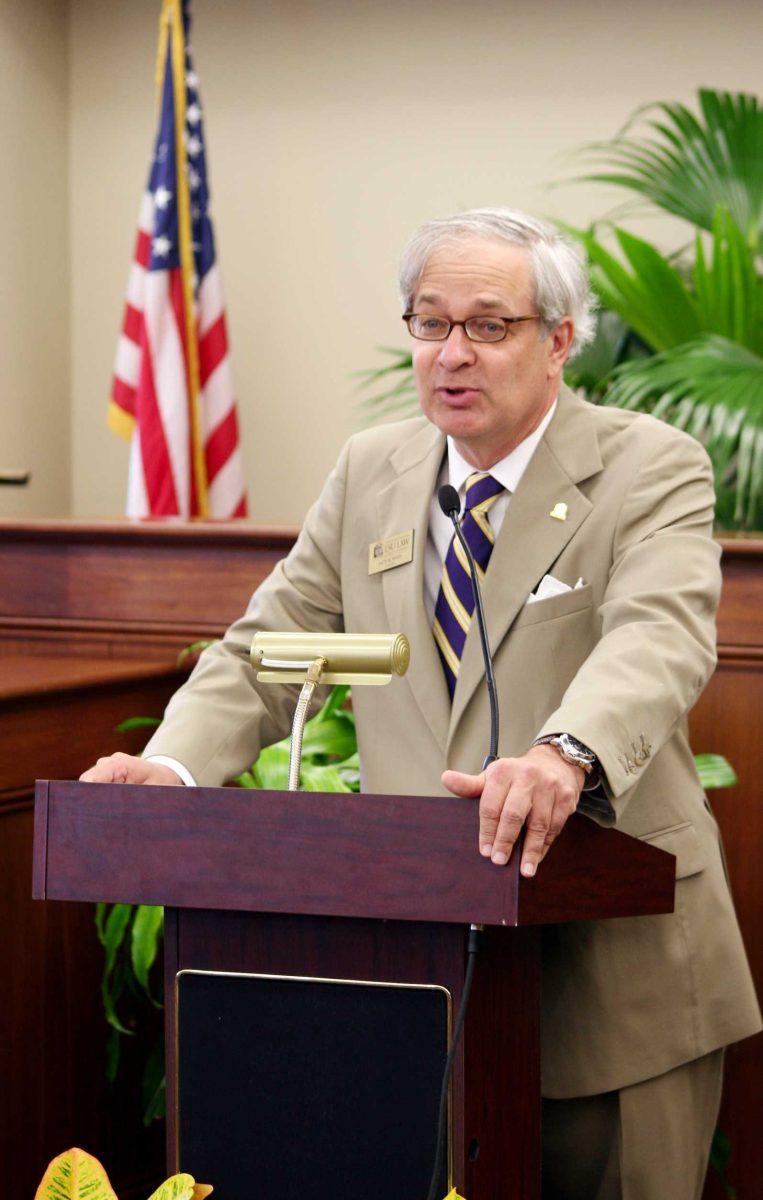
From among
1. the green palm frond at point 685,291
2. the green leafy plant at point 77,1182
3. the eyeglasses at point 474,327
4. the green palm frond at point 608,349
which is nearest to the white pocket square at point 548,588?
the eyeglasses at point 474,327

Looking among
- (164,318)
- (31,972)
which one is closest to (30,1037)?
(31,972)

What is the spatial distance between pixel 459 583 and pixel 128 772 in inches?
17.8

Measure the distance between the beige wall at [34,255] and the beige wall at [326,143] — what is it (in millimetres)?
84

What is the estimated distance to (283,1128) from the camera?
1.48m

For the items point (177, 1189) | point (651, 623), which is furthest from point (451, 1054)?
point (651, 623)

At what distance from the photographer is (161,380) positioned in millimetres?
5031

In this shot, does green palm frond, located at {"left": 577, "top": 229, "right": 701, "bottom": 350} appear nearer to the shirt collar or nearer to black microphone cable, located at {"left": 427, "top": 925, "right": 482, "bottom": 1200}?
the shirt collar

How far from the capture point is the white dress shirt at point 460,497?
187 centimetres

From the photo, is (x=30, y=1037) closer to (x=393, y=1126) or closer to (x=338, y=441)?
(x=393, y=1126)

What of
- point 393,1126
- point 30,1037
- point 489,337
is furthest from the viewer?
point 30,1037

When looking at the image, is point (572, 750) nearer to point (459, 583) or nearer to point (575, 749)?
point (575, 749)

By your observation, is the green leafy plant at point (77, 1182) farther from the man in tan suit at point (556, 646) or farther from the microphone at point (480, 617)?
the microphone at point (480, 617)

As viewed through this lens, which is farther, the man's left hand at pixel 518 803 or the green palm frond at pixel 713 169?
the green palm frond at pixel 713 169

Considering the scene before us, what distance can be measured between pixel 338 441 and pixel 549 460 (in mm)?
3773
